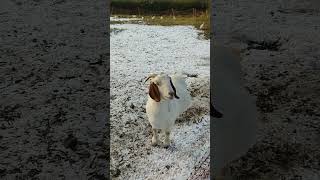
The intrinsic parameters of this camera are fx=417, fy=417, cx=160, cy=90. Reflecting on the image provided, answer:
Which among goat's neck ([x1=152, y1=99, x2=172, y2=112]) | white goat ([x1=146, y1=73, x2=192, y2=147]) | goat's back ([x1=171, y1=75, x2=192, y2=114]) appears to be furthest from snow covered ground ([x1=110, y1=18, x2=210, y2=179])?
goat's neck ([x1=152, y1=99, x2=172, y2=112])

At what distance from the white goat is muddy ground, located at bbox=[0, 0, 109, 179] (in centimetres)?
153

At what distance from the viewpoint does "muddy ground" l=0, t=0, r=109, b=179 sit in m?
9.84

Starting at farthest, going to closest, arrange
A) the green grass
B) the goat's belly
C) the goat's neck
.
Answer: the green grass < the goat's belly < the goat's neck

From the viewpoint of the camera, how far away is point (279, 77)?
14.2 meters

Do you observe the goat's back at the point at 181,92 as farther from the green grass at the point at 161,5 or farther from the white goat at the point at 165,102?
the green grass at the point at 161,5

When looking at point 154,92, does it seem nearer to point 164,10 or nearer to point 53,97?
point 53,97

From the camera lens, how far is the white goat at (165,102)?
30.1 ft

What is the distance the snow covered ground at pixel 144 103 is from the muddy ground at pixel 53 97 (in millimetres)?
478

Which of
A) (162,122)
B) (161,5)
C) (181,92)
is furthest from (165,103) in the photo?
(161,5)

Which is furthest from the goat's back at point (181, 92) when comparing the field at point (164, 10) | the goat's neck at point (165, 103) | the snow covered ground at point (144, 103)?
the field at point (164, 10)

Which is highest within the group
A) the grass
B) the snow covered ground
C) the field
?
the field

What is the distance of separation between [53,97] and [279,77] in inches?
294

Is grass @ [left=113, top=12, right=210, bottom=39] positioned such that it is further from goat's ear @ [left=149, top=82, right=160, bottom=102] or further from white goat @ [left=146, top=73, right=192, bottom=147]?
goat's ear @ [left=149, top=82, right=160, bottom=102]

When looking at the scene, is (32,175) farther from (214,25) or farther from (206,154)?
(214,25)
